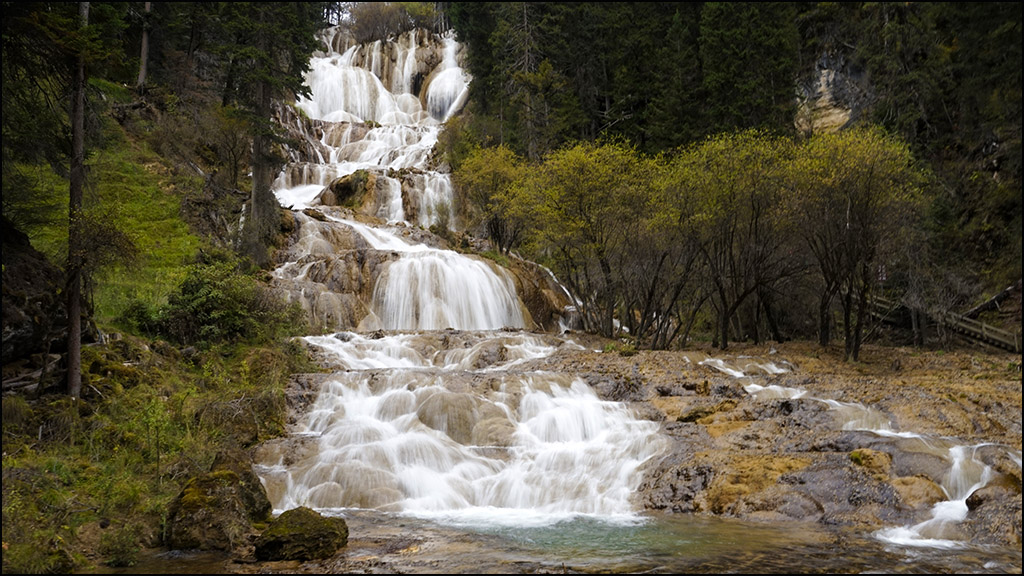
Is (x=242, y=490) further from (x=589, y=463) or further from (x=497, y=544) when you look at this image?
(x=589, y=463)

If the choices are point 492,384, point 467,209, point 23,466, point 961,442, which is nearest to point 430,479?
point 492,384

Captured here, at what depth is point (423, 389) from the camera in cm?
1515

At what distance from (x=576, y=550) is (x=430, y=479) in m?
4.50

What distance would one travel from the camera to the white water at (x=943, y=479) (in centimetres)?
862

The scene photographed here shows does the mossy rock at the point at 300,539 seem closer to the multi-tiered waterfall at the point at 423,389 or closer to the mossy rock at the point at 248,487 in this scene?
the mossy rock at the point at 248,487

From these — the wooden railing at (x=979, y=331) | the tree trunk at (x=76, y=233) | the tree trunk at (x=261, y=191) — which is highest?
the tree trunk at (x=261, y=191)

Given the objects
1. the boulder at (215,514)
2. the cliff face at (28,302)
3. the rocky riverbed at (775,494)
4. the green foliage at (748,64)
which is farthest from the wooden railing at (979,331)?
the cliff face at (28,302)

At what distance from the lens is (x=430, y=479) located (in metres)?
11.8

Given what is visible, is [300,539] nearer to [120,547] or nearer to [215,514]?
[215,514]

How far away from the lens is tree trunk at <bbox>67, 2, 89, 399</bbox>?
411 inches

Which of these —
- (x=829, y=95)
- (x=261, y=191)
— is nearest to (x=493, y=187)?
(x=261, y=191)

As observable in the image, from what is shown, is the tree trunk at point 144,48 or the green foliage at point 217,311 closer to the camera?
the green foliage at point 217,311

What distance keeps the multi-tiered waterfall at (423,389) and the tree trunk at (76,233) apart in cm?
386

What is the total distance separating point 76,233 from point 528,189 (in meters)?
19.6
